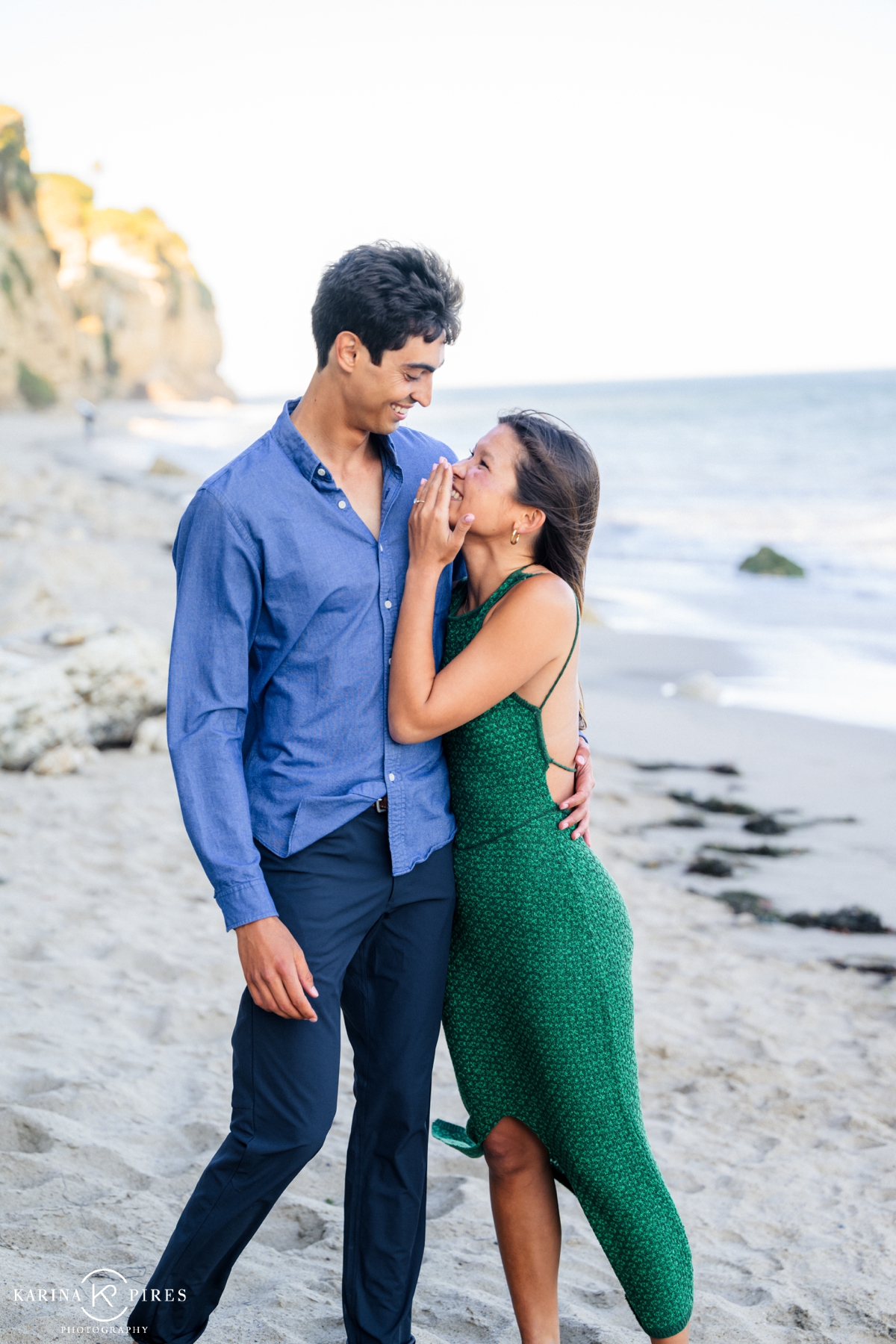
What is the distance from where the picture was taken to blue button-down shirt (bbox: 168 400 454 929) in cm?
205

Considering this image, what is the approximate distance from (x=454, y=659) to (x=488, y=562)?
0.26 metres

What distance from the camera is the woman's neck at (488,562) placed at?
2.32 m

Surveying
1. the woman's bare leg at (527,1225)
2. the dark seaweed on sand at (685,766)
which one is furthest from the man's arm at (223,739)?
the dark seaweed on sand at (685,766)

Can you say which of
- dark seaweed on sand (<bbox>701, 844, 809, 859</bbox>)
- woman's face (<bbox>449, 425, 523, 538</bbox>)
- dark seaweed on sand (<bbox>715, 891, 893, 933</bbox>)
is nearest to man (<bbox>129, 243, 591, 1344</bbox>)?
woman's face (<bbox>449, 425, 523, 538</bbox>)

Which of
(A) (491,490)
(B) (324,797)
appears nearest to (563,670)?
(A) (491,490)

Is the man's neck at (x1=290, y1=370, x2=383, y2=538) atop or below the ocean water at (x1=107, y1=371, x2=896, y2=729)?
atop

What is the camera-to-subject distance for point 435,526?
7.01ft

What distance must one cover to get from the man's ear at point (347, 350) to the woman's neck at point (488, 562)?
44 centimetres

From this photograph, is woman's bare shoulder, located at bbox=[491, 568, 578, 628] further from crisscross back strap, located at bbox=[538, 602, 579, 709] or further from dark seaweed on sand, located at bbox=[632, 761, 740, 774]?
dark seaweed on sand, located at bbox=[632, 761, 740, 774]

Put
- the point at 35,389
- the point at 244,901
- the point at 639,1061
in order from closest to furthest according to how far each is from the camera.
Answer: the point at 244,901 → the point at 639,1061 → the point at 35,389

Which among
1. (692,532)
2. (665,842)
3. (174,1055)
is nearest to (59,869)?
(174,1055)

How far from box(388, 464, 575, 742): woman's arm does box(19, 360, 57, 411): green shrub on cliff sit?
137 feet

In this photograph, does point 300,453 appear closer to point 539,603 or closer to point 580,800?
point 539,603

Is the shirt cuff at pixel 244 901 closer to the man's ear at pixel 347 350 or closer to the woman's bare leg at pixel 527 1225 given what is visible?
the woman's bare leg at pixel 527 1225
